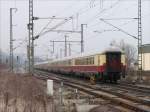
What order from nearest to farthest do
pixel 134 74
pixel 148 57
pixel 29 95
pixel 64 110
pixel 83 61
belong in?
pixel 64 110 → pixel 29 95 → pixel 83 61 → pixel 134 74 → pixel 148 57

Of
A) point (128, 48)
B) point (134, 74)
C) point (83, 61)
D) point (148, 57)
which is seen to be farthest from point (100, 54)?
point (128, 48)

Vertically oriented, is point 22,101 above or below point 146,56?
below

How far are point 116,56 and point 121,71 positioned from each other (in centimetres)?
137

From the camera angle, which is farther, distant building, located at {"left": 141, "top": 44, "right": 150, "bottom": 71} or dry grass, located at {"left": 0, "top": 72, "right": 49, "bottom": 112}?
distant building, located at {"left": 141, "top": 44, "right": 150, "bottom": 71}

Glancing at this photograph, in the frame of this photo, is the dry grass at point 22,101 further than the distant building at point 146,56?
No

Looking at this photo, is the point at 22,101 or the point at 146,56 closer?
the point at 22,101

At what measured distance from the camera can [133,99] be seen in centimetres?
2025

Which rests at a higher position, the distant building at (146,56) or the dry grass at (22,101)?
the distant building at (146,56)

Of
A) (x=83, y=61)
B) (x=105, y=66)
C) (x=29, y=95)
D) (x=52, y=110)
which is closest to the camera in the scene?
(x=52, y=110)

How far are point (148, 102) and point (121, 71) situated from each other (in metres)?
20.1

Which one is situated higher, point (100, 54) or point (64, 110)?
point (100, 54)

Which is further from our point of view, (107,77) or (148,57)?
(148,57)

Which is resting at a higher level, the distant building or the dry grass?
the distant building

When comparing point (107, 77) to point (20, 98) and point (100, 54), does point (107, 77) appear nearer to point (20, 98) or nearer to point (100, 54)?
point (100, 54)
